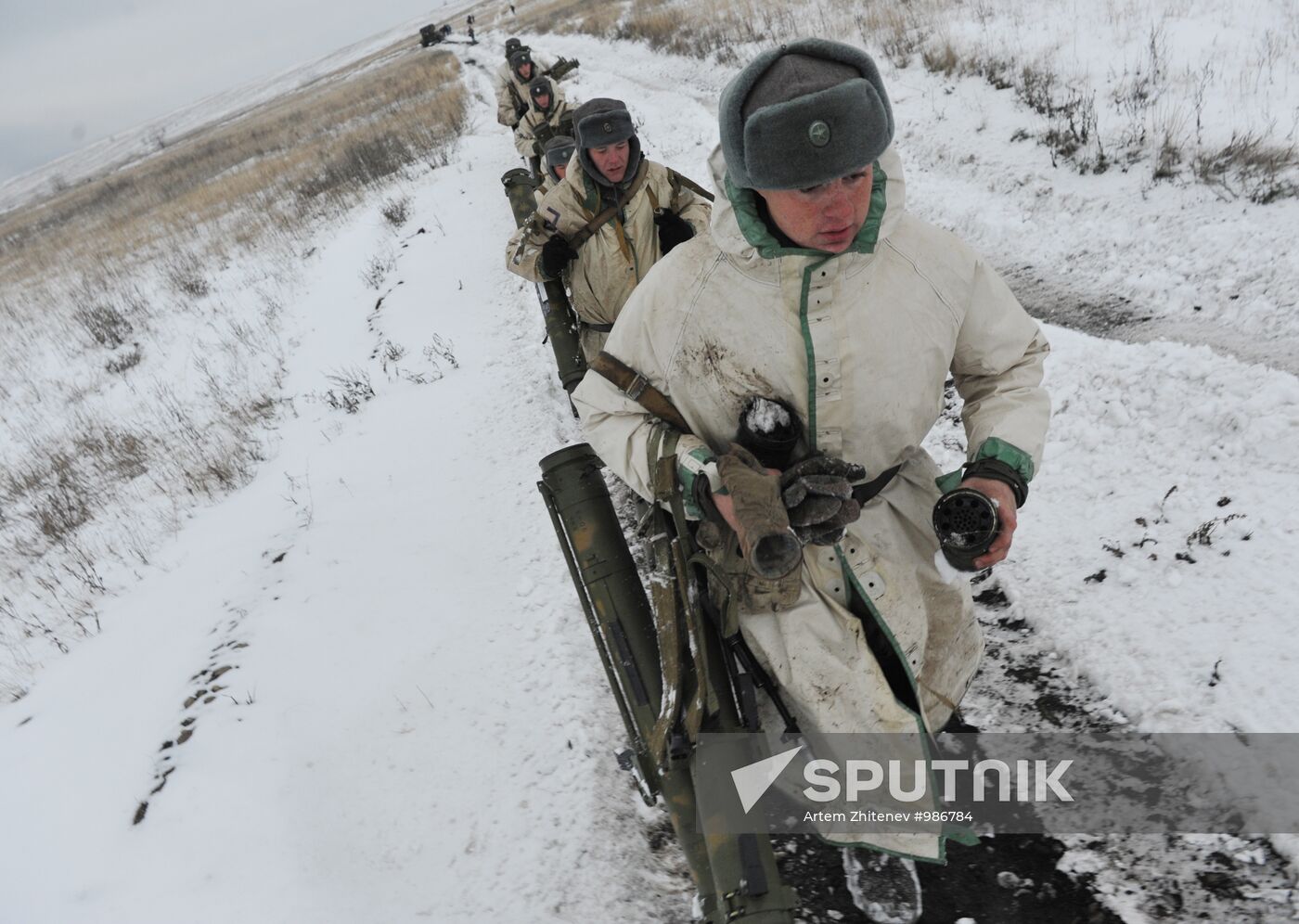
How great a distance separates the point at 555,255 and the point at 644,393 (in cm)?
243

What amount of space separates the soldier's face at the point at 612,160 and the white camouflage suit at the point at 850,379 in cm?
228

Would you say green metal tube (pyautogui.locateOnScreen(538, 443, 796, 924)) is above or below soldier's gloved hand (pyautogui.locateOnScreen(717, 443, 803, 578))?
below

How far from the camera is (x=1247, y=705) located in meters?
2.19

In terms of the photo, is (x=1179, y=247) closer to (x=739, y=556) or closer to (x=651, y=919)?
(x=739, y=556)

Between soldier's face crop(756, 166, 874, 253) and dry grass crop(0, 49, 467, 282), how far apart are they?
14.3 m

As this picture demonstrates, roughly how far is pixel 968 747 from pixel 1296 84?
6.26 m

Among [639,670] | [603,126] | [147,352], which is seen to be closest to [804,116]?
[639,670]

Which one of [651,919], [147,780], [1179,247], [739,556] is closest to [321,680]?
[147,780]

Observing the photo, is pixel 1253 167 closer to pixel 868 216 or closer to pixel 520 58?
pixel 868 216

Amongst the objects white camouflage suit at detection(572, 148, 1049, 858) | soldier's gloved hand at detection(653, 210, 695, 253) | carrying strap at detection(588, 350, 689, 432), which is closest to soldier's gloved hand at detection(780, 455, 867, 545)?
white camouflage suit at detection(572, 148, 1049, 858)

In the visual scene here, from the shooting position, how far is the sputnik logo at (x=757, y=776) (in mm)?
1944

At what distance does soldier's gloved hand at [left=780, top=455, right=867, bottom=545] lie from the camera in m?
1.61

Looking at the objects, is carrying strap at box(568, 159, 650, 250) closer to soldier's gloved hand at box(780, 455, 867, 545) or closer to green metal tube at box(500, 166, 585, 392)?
green metal tube at box(500, 166, 585, 392)

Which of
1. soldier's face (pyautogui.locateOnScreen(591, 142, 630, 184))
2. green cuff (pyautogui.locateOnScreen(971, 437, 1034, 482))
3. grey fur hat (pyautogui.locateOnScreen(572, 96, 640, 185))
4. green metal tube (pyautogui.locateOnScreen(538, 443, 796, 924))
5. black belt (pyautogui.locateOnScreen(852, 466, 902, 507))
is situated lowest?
green metal tube (pyautogui.locateOnScreen(538, 443, 796, 924))
